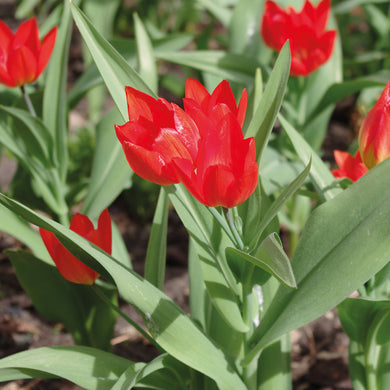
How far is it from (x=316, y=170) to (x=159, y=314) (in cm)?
38

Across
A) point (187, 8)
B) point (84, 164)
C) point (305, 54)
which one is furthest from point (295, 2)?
point (187, 8)

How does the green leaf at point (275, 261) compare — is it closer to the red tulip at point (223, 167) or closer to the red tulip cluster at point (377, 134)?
the red tulip at point (223, 167)

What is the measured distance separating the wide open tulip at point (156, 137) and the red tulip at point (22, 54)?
0.49 metres

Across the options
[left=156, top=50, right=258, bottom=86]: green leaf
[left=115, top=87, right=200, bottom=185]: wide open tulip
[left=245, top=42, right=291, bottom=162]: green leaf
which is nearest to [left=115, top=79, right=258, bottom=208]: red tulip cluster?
[left=115, top=87, right=200, bottom=185]: wide open tulip

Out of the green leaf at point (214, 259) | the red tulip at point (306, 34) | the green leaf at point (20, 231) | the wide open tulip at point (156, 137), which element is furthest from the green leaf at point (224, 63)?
the wide open tulip at point (156, 137)

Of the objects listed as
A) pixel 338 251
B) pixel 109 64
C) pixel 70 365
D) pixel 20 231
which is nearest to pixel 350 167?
pixel 338 251

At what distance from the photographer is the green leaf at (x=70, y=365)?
0.94 m

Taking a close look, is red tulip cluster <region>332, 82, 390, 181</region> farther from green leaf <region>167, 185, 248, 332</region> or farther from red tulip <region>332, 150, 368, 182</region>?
Answer: green leaf <region>167, 185, 248, 332</region>

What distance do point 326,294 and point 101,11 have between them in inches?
79.2

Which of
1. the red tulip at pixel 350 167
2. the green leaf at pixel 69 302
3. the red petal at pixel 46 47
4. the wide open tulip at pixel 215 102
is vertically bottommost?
the green leaf at pixel 69 302

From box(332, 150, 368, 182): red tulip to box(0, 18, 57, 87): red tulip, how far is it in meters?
0.63

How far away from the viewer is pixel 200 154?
0.72m

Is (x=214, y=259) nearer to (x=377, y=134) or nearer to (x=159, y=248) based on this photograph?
(x=159, y=248)

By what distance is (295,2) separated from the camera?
73.1 inches
